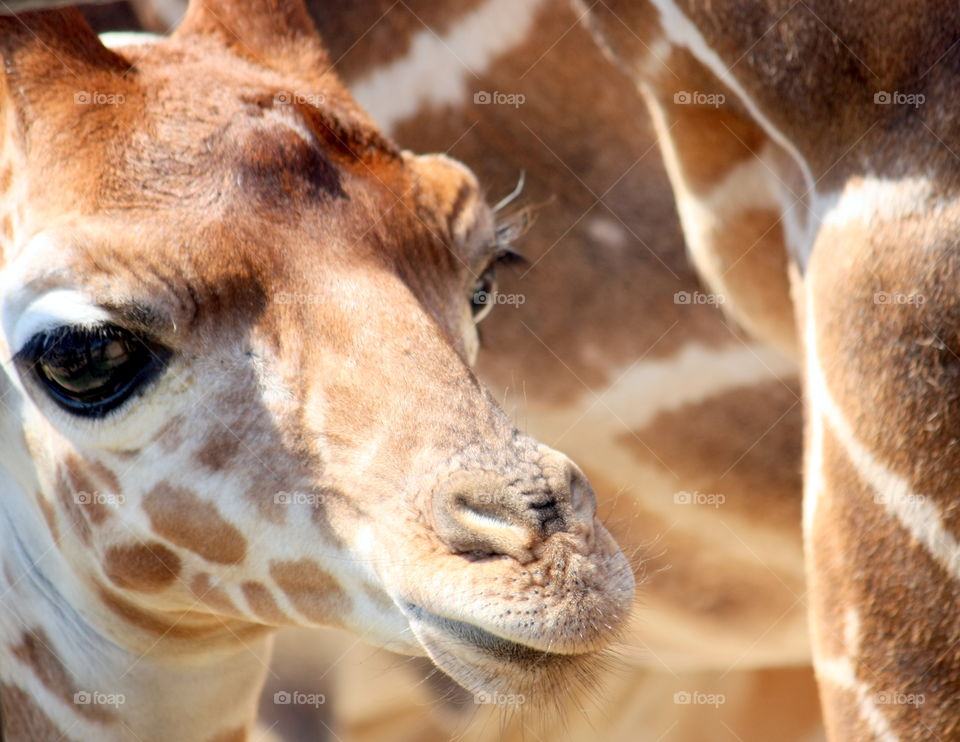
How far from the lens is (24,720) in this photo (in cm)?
249

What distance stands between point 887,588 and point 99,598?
1469 millimetres

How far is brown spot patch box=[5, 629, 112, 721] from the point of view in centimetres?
245

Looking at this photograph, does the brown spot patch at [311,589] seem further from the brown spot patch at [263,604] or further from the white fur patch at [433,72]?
the white fur patch at [433,72]

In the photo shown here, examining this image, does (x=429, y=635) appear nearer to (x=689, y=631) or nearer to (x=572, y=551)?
(x=572, y=551)

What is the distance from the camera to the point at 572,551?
1.96 m

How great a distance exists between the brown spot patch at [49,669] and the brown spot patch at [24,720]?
56mm

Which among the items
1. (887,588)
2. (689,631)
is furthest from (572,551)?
(689,631)

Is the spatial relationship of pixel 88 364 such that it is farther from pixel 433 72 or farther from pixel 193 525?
pixel 433 72

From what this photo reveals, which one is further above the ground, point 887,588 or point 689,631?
point 887,588

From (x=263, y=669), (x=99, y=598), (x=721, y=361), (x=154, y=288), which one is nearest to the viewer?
(x=154, y=288)

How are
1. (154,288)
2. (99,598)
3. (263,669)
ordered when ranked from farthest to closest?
1. (263,669)
2. (99,598)
3. (154,288)

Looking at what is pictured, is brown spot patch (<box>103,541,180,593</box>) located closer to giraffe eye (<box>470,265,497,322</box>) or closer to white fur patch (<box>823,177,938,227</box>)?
giraffe eye (<box>470,265,497,322</box>)

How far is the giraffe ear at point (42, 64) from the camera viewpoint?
7.37ft

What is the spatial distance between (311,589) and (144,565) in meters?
0.31
